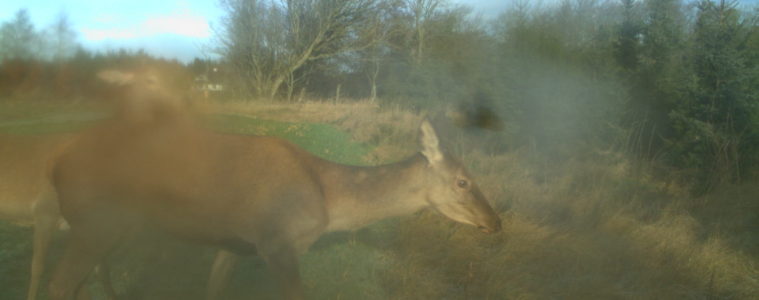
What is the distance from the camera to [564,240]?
22.0ft

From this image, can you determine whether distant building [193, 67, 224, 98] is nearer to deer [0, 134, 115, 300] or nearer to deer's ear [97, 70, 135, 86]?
deer's ear [97, 70, 135, 86]

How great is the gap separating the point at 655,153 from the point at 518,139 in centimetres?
325

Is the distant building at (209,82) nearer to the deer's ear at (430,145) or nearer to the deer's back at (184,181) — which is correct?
the deer's back at (184,181)

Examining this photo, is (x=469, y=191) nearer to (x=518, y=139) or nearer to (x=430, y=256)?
(x=430, y=256)

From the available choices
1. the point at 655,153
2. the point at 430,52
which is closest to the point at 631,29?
the point at 655,153

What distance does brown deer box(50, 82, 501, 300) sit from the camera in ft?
10.2

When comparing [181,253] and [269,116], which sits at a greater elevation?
[269,116]

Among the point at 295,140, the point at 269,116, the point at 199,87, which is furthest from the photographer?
the point at 295,140

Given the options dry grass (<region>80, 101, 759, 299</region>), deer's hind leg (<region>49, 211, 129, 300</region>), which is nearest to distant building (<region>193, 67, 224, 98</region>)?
dry grass (<region>80, 101, 759, 299</region>)

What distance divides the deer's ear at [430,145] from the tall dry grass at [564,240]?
39.6 inches

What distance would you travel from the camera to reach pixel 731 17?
963 cm

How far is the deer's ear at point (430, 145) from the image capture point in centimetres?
455

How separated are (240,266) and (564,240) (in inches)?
173

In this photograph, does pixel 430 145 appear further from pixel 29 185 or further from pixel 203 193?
pixel 29 185
